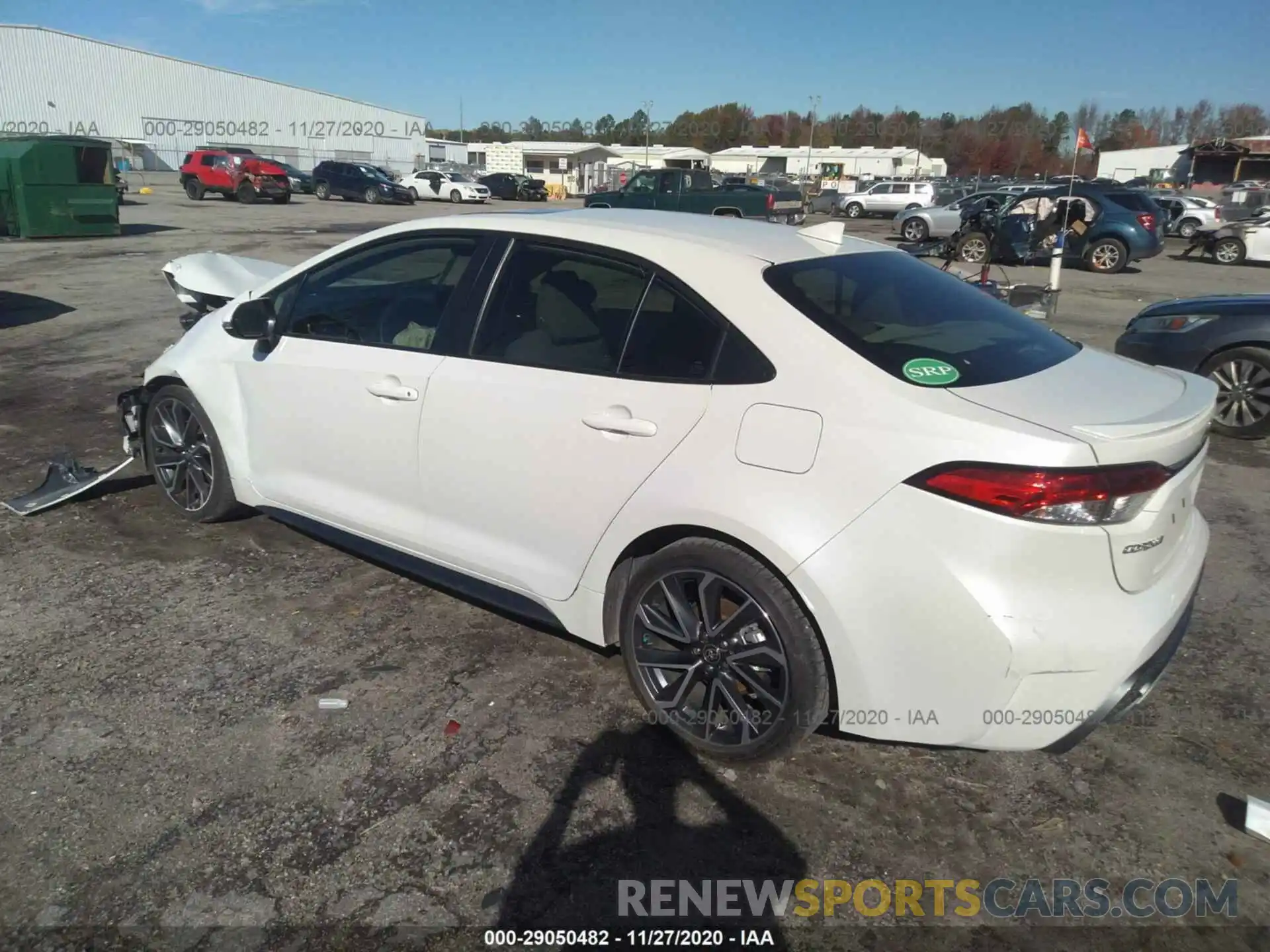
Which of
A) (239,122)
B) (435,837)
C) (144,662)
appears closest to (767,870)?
(435,837)

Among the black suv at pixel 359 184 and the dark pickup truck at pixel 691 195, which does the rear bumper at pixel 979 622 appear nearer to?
the dark pickup truck at pixel 691 195

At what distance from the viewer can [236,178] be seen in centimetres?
3547

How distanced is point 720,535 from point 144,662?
2.32m

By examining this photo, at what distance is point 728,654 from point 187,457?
3201 millimetres

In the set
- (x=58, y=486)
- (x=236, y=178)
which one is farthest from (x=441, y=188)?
(x=58, y=486)

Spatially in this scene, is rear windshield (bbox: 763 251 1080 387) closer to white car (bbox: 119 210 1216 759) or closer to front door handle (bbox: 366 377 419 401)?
white car (bbox: 119 210 1216 759)

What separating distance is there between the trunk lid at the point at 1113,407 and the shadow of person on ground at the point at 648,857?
1395 millimetres

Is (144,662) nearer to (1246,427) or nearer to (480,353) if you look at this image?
(480,353)

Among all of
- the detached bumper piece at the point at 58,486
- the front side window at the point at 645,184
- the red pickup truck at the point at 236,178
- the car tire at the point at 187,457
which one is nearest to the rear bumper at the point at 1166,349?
the car tire at the point at 187,457

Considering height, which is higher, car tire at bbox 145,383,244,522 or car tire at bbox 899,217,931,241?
car tire at bbox 899,217,931,241

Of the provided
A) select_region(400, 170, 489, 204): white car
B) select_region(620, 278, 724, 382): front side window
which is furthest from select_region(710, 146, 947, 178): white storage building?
select_region(620, 278, 724, 382): front side window

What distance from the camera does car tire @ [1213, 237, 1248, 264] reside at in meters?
22.3

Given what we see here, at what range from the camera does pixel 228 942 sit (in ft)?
7.39

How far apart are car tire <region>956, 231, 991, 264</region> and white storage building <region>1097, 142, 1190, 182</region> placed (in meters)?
71.0
